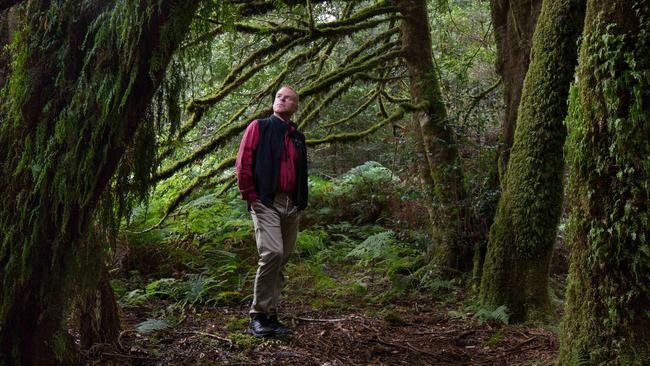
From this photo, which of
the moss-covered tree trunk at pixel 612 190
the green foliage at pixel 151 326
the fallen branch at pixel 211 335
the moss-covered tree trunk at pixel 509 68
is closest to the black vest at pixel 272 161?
the fallen branch at pixel 211 335

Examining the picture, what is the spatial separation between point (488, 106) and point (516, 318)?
10.9 feet

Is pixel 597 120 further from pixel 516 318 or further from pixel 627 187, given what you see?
pixel 516 318

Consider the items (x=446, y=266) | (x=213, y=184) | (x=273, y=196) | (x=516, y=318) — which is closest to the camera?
(x=273, y=196)

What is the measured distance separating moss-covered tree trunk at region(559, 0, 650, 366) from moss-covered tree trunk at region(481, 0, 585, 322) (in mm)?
2097

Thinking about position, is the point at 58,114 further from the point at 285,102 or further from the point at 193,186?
the point at 193,186

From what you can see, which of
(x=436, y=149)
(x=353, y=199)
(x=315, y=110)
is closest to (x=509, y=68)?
(x=436, y=149)

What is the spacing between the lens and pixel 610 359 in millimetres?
2770

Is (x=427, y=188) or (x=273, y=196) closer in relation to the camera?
(x=273, y=196)

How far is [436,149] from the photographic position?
23.2 feet

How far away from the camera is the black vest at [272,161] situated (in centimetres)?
460

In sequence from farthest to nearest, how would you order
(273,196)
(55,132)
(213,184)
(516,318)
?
(213,184) → (516,318) → (273,196) → (55,132)

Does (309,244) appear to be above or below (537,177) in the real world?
below

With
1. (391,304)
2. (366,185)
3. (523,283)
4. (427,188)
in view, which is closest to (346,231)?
(366,185)

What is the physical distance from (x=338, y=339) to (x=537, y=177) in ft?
8.52
